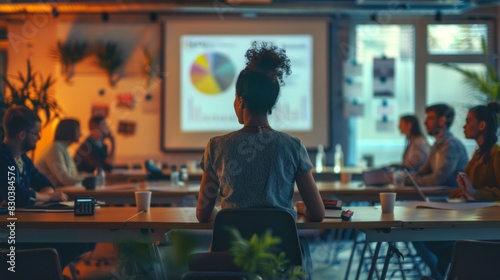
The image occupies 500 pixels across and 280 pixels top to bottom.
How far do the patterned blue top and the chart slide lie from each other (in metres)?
6.07

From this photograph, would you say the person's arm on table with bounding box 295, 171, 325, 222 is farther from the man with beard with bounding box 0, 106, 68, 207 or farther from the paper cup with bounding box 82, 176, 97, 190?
the paper cup with bounding box 82, 176, 97, 190

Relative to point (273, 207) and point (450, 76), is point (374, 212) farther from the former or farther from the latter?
point (450, 76)

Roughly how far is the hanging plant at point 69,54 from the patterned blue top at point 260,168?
21.3 ft

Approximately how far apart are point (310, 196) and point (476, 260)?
0.75m

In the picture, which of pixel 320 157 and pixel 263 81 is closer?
pixel 263 81

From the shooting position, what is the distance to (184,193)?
4.78m

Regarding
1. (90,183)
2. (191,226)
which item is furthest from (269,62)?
(90,183)

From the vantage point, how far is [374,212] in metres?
3.49

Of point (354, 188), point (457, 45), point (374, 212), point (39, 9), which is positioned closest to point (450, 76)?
point (457, 45)

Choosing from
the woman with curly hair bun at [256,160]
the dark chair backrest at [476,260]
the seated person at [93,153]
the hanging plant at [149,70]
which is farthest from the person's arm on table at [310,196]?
the hanging plant at [149,70]

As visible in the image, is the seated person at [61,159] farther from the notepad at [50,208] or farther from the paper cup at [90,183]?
the notepad at [50,208]

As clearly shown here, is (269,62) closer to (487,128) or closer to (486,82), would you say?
(487,128)

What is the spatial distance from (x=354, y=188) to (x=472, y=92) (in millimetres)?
4442

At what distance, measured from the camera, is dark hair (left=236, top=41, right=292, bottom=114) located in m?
2.90
